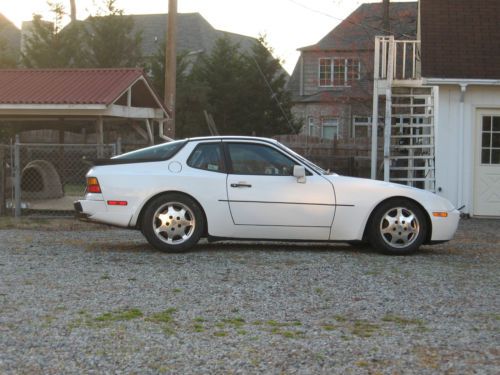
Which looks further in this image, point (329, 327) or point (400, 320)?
→ point (400, 320)

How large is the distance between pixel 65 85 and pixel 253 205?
1111 cm

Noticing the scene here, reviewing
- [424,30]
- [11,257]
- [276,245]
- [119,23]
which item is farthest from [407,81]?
[119,23]

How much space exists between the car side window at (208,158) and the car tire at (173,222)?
473mm

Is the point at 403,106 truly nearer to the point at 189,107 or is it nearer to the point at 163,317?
the point at 163,317

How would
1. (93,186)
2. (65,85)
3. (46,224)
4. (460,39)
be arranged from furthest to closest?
(65,85) → (460,39) → (46,224) → (93,186)

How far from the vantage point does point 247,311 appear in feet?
20.9

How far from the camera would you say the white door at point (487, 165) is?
16141 millimetres

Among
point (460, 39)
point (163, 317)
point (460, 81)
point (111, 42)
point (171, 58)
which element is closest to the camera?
point (163, 317)

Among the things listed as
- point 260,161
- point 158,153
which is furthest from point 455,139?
point 158,153

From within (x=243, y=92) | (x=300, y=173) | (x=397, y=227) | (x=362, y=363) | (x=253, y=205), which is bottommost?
(x=362, y=363)

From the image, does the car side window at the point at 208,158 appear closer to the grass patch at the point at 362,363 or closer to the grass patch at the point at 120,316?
the grass patch at the point at 120,316

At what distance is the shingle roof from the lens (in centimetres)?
1816

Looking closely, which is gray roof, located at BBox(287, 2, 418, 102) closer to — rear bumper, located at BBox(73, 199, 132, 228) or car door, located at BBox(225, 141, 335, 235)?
car door, located at BBox(225, 141, 335, 235)

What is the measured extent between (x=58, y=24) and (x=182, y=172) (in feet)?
90.0
